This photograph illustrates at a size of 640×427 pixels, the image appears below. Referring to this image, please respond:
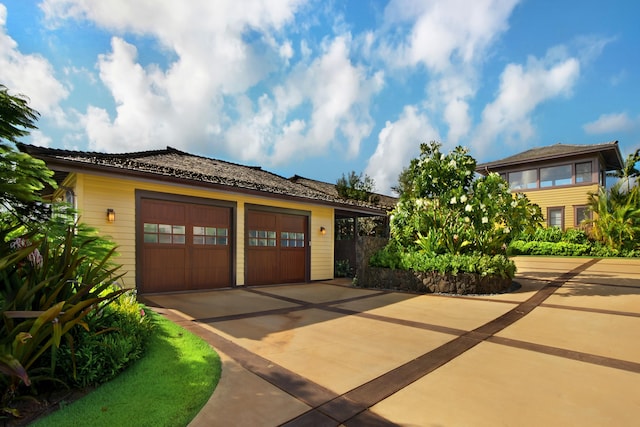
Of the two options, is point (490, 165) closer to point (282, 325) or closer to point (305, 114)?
point (305, 114)

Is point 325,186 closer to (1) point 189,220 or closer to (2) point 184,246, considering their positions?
(1) point 189,220

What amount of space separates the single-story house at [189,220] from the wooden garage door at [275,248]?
0.03m

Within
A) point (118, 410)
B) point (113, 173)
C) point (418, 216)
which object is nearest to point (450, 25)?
point (418, 216)

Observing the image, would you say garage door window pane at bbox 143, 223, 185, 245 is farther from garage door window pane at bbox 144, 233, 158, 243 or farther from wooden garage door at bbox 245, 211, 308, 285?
wooden garage door at bbox 245, 211, 308, 285

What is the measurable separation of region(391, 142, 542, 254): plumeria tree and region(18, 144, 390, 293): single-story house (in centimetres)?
265

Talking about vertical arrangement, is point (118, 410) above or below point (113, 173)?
below

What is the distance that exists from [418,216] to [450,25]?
5.22 meters

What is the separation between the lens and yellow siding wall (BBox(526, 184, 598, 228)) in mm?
17656

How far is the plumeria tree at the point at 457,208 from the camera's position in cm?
870

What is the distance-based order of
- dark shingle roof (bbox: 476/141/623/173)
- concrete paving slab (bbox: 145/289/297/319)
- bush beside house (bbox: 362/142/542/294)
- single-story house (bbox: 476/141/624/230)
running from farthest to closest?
1. single-story house (bbox: 476/141/624/230)
2. dark shingle roof (bbox: 476/141/623/173)
3. bush beside house (bbox: 362/142/542/294)
4. concrete paving slab (bbox: 145/289/297/319)

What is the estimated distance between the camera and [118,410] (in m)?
2.34

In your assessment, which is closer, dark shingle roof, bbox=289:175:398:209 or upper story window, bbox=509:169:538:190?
upper story window, bbox=509:169:538:190

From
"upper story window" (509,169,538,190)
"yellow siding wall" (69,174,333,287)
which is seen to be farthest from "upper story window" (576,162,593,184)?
"yellow siding wall" (69,174,333,287)

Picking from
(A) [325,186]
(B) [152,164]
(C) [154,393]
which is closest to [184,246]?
(B) [152,164]
